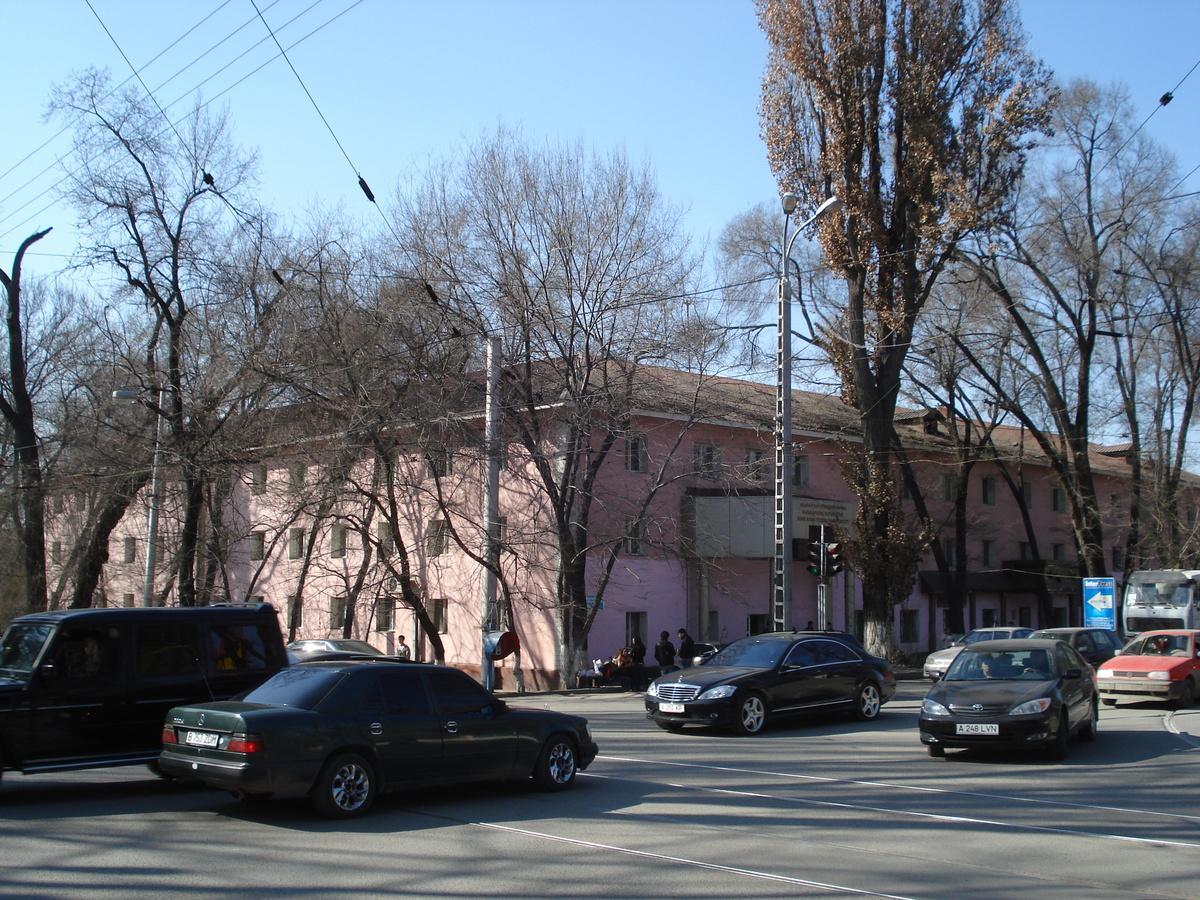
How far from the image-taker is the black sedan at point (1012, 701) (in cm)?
1287

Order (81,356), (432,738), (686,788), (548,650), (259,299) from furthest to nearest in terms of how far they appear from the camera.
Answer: (81,356) → (548,650) → (259,299) → (686,788) → (432,738)

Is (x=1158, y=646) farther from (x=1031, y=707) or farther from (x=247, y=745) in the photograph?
(x=247, y=745)

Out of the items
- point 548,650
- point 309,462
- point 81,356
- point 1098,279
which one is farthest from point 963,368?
point 81,356

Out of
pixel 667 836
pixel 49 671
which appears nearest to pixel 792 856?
pixel 667 836

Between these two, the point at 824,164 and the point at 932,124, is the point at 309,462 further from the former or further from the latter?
the point at 932,124

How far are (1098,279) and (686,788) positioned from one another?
35.9m

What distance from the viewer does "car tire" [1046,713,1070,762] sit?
13086mm

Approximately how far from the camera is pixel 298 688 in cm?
955

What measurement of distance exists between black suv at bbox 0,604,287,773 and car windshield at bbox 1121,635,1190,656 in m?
17.4

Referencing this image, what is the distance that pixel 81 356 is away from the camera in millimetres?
33875

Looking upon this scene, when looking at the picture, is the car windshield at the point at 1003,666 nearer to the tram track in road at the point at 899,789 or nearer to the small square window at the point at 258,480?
the tram track in road at the point at 899,789

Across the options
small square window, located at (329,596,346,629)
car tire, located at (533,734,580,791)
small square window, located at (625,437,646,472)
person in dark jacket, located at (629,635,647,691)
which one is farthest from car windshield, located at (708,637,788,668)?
small square window, located at (329,596,346,629)

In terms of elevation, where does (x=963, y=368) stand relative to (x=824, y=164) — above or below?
below

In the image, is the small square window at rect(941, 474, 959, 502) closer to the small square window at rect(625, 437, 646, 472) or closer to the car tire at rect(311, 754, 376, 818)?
the small square window at rect(625, 437, 646, 472)
